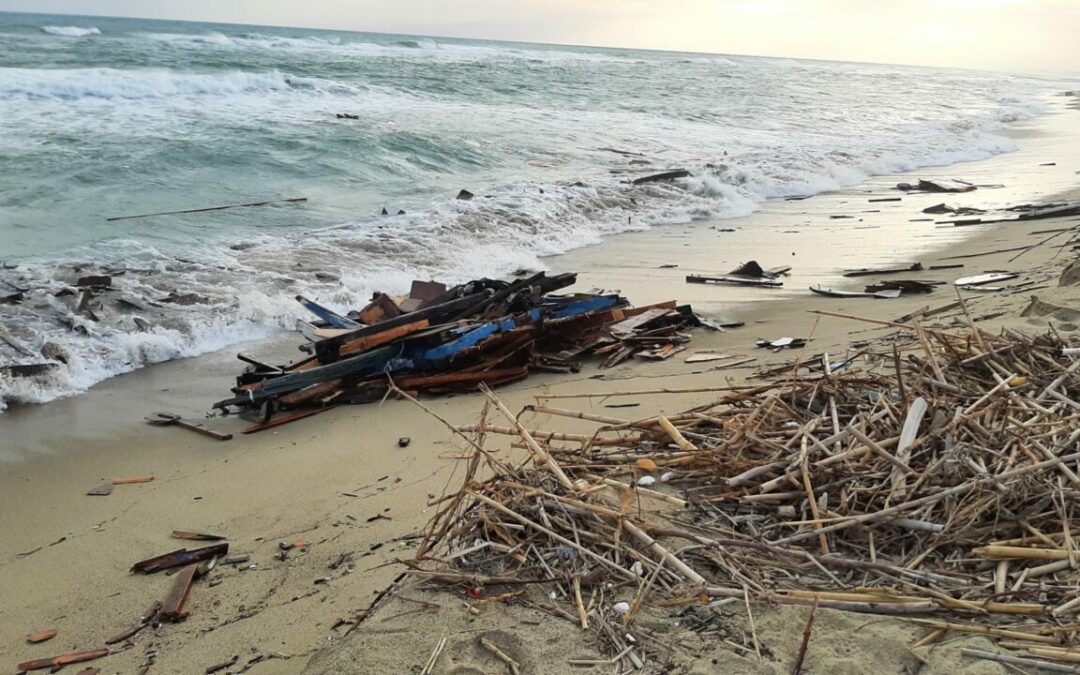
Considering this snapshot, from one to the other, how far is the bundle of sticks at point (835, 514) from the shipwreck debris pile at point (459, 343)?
8.69 ft

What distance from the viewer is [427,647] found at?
2.50 meters

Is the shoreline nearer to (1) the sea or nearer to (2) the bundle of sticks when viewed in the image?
(1) the sea

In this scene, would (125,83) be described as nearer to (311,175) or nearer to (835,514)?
(311,175)

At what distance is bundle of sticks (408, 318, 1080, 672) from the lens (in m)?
2.47

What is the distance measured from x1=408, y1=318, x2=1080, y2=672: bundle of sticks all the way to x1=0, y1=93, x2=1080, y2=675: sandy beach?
134mm

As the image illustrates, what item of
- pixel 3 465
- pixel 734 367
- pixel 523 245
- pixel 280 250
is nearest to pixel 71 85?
pixel 280 250

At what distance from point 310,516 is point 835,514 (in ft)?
8.66

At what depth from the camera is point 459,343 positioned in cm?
605

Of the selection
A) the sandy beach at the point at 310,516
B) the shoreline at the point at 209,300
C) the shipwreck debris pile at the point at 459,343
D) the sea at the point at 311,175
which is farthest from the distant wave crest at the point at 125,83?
the shipwreck debris pile at the point at 459,343

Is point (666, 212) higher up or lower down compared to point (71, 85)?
lower down

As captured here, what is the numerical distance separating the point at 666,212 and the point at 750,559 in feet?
37.7

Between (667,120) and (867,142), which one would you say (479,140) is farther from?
(867,142)

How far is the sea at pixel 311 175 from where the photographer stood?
788cm

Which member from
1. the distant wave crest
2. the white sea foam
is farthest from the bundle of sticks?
the white sea foam
